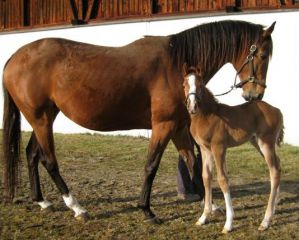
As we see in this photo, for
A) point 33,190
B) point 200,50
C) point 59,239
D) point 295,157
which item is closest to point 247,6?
point 295,157

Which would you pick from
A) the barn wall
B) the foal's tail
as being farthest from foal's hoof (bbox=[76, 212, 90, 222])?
the barn wall

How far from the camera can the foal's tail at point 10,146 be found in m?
5.82

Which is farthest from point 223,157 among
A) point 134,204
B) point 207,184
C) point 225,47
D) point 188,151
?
point 134,204

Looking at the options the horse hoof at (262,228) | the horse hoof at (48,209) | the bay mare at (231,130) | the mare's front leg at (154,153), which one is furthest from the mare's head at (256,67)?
the horse hoof at (48,209)

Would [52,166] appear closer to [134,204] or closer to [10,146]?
[10,146]

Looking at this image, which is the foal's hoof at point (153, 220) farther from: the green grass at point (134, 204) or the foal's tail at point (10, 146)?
the foal's tail at point (10, 146)

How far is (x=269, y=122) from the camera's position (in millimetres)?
4824

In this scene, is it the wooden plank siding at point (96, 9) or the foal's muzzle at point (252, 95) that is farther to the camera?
the wooden plank siding at point (96, 9)

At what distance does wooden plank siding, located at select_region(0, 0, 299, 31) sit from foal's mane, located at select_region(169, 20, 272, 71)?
551cm

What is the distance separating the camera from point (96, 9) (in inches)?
518

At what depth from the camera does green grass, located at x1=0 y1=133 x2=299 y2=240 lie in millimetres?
4820

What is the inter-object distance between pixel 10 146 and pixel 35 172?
0.42 m

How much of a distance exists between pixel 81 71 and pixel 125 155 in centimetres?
441

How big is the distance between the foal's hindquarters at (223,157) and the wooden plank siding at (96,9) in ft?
20.5
